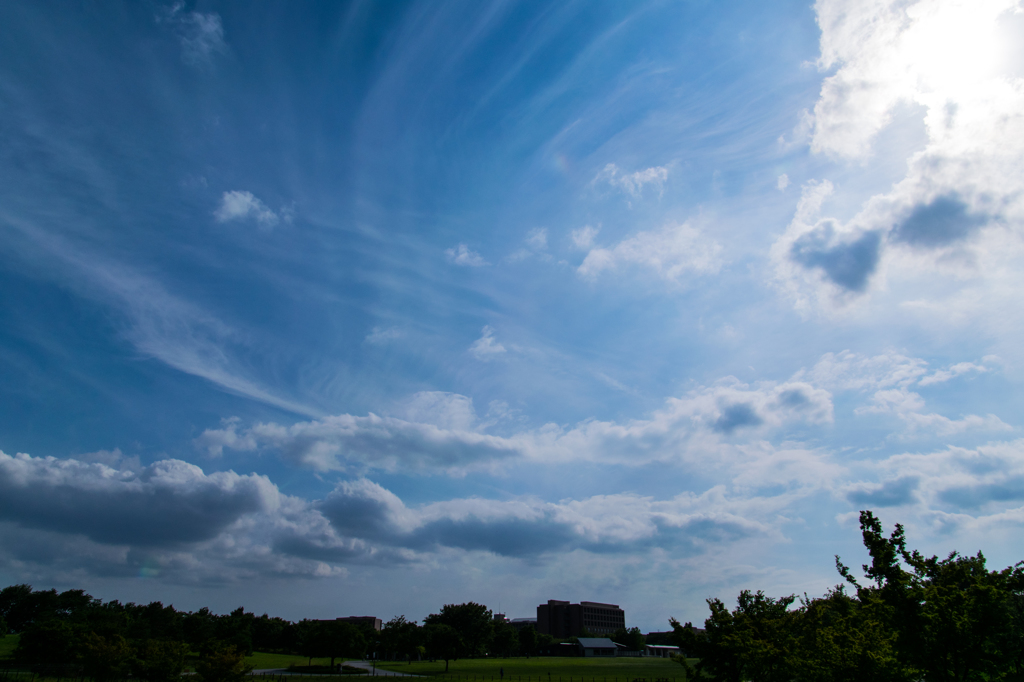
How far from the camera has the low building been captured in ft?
606

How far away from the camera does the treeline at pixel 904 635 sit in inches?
696

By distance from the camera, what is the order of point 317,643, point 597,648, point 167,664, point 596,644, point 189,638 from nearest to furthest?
point 167,664 → point 317,643 → point 189,638 → point 597,648 → point 596,644

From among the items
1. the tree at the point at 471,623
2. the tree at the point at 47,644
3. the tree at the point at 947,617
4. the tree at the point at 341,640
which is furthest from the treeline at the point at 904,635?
the tree at the point at 471,623

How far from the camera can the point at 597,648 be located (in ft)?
613

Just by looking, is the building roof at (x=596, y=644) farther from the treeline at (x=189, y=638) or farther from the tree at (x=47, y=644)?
the tree at (x=47, y=644)

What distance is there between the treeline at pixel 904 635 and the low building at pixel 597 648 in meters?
179

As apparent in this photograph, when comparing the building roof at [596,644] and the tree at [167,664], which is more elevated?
the tree at [167,664]

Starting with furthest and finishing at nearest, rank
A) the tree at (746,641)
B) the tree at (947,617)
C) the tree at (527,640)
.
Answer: the tree at (527,640) → the tree at (746,641) → the tree at (947,617)

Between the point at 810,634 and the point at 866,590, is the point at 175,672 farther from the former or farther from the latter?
the point at 866,590

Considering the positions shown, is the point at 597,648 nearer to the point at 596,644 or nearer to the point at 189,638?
the point at 596,644

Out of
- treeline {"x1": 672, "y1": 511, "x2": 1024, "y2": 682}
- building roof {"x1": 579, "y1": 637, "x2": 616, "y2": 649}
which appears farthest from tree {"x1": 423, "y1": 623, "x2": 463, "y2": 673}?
treeline {"x1": 672, "y1": 511, "x2": 1024, "y2": 682}

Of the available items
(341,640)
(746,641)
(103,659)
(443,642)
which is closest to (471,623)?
(443,642)

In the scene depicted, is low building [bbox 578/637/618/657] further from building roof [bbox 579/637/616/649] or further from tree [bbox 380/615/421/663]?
tree [bbox 380/615/421/663]

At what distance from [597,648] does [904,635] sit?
193 m
